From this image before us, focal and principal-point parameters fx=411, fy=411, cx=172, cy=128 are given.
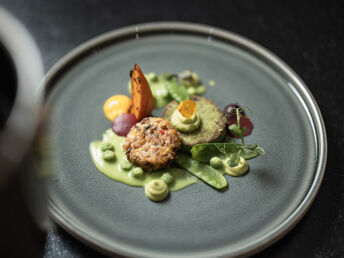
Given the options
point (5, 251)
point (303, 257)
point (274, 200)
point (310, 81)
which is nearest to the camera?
point (5, 251)

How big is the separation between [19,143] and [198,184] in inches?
60.3

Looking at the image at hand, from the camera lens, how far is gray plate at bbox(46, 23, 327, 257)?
2.31 metres

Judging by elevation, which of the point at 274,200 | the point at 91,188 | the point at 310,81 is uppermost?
the point at 310,81

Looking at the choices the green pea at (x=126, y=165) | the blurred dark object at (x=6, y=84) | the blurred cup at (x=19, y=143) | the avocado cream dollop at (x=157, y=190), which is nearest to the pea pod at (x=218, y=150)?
the avocado cream dollop at (x=157, y=190)

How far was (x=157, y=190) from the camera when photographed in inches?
96.7

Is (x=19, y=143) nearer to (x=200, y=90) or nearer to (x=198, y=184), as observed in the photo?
(x=198, y=184)

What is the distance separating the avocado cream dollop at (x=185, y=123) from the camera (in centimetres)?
273

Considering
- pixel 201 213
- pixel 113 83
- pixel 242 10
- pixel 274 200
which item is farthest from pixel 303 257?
pixel 242 10

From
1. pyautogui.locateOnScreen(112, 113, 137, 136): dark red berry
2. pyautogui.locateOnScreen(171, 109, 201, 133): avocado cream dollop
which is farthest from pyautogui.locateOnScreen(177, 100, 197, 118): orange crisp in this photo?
pyautogui.locateOnScreen(112, 113, 137, 136): dark red berry

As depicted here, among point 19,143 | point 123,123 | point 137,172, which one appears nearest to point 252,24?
point 123,123

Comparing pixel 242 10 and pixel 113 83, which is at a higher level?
pixel 242 10

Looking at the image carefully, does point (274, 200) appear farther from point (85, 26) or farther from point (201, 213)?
point (85, 26)

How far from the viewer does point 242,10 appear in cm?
393

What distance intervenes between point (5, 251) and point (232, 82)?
7.10ft
